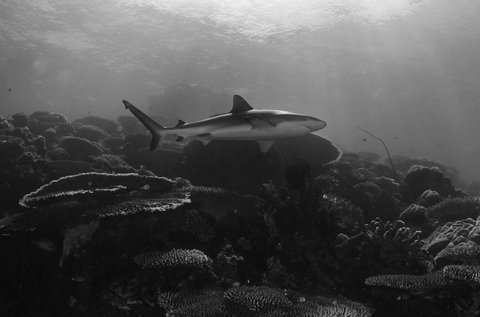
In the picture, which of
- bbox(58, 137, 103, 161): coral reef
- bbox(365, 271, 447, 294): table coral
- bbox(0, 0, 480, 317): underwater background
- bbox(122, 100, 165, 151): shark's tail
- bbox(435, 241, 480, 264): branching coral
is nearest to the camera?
bbox(365, 271, 447, 294): table coral

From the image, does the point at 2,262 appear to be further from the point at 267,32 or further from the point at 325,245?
the point at 267,32

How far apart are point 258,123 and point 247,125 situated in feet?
0.78

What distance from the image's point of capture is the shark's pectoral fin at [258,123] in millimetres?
5025

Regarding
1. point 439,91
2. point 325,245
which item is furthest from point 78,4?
point 439,91

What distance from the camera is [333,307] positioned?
9.59 feet

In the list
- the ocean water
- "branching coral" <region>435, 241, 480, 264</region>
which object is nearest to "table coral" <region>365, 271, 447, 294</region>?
"branching coral" <region>435, 241, 480, 264</region>

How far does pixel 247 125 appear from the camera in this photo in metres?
5.16

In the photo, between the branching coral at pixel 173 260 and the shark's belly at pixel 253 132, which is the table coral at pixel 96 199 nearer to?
the branching coral at pixel 173 260

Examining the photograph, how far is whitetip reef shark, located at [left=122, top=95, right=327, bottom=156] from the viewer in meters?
5.07

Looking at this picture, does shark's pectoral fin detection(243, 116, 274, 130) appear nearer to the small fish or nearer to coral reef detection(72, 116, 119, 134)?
the small fish

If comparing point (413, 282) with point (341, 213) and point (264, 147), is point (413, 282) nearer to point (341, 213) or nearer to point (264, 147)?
point (341, 213)

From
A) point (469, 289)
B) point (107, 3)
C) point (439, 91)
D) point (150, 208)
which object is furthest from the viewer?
point (439, 91)

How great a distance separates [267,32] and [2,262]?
28.0 metres

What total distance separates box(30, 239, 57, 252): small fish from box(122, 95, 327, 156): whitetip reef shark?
105 inches
